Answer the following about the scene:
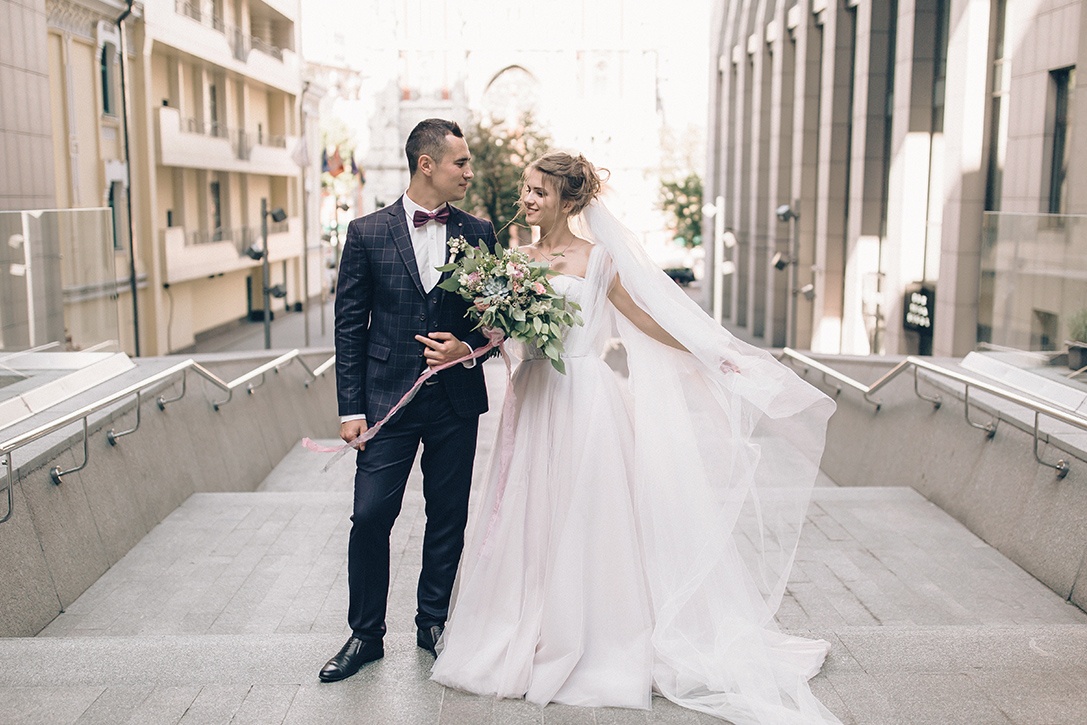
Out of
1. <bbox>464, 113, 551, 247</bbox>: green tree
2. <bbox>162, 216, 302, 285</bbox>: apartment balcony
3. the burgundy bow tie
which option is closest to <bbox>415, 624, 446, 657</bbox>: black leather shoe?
the burgundy bow tie

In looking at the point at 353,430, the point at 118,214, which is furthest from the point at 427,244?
the point at 118,214

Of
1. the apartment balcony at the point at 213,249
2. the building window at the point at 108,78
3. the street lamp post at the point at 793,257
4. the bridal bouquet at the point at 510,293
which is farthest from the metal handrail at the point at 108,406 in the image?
the apartment balcony at the point at 213,249

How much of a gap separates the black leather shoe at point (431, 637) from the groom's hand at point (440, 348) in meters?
1.11

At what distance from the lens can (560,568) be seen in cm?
444

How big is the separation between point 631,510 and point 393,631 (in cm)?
176

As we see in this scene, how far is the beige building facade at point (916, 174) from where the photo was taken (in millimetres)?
10125

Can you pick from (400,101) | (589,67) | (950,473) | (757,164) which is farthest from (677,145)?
(950,473)

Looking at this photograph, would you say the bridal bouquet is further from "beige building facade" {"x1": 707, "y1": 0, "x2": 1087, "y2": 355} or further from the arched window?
the arched window

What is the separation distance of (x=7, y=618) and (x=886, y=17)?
22.8 meters

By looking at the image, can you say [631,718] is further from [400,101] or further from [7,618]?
[400,101]

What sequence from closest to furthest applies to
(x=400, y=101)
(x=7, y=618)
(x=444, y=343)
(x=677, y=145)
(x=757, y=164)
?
(x=444, y=343), (x=7, y=618), (x=757, y=164), (x=400, y=101), (x=677, y=145)

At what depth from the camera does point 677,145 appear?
88.9m

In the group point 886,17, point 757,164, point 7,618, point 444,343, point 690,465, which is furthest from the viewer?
point 757,164

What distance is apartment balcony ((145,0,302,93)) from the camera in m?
28.4
